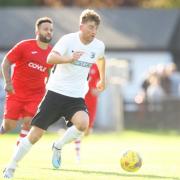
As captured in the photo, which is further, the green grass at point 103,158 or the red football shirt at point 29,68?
the red football shirt at point 29,68

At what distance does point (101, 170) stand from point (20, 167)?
120 centimetres

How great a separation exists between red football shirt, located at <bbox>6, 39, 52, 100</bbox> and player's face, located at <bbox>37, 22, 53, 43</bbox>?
290mm

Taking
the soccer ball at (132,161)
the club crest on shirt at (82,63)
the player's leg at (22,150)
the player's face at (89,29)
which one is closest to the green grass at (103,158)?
the soccer ball at (132,161)

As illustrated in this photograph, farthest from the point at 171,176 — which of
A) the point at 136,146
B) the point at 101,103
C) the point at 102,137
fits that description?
the point at 101,103

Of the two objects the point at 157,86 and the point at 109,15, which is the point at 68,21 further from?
the point at 157,86

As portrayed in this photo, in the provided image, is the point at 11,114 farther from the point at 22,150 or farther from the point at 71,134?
the point at 22,150

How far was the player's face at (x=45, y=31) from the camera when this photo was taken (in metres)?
14.3

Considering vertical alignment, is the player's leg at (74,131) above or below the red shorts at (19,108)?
below

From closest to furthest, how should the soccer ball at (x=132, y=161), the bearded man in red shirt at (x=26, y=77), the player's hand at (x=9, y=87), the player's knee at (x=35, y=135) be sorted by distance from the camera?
→ the player's knee at (x=35, y=135) < the soccer ball at (x=132, y=161) < the player's hand at (x=9, y=87) < the bearded man in red shirt at (x=26, y=77)

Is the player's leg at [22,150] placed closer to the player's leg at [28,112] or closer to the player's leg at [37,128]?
the player's leg at [37,128]

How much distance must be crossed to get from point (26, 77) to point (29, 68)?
0.55ft

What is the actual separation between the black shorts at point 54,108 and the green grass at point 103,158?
739 mm

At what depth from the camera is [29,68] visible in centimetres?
1484

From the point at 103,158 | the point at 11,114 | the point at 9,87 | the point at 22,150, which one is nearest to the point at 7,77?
the point at 9,87
